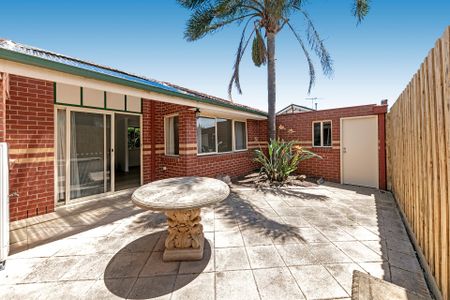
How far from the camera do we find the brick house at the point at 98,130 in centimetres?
347

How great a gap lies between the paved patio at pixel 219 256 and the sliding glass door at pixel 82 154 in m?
0.68

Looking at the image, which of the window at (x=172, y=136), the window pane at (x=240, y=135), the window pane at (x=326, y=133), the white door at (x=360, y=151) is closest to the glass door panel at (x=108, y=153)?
the window at (x=172, y=136)

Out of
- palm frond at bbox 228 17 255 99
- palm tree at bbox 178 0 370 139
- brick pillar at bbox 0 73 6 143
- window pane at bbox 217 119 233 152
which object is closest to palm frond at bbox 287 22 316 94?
palm tree at bbox 178 0 370 139

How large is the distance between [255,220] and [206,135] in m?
3.93

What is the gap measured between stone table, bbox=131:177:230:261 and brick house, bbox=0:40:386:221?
2301 mm

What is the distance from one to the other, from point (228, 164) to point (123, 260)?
5.45 metres

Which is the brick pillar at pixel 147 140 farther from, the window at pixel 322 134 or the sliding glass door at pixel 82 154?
the window at pixel 322 134

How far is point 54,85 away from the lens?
4.35 metres

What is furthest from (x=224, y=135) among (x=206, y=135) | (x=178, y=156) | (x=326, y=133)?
(x=326, y=133)

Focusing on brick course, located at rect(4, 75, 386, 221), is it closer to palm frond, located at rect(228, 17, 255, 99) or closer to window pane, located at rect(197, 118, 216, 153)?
window pane, located at rect(197, 118, 216, 153)

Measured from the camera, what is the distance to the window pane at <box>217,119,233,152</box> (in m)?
7.51

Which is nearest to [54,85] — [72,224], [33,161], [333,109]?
[33,161]

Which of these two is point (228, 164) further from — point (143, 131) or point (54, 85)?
point (54, 85)

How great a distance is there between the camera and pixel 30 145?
3947mm
